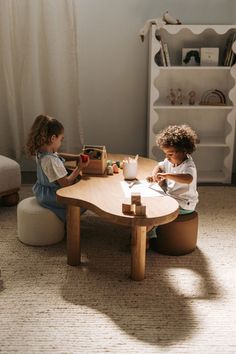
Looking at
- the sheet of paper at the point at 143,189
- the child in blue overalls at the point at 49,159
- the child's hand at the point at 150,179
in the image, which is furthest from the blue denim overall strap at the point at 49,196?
the child's hand at the point at 150,179

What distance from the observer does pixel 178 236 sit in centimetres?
246

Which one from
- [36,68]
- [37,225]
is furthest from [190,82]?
[37,225]

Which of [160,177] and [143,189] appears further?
[160,177]

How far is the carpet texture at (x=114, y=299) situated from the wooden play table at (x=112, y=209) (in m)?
0.12

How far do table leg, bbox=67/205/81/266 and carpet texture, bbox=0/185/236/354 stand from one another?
5cm

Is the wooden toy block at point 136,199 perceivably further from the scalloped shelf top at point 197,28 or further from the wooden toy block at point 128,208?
the scalloped shelf top at point 197,28

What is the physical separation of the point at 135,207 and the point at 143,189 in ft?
1.15

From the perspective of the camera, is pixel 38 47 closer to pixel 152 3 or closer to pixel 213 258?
pixel 152 3

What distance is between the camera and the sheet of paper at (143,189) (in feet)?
7.41

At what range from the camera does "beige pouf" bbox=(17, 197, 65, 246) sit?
8.32ft

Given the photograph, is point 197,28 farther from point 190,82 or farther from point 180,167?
point 180,167

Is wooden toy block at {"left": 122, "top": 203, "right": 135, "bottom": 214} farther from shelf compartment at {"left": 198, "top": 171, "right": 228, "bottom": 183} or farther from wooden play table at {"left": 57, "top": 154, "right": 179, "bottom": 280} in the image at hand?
shelf compartment at {"left": 198, "top": 171, "right": 228, "bottom": 183}

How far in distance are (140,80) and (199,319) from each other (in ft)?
8.20

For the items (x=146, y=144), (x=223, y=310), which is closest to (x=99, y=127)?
(x=146, y=144)
